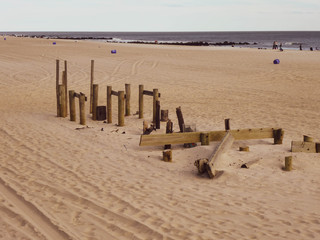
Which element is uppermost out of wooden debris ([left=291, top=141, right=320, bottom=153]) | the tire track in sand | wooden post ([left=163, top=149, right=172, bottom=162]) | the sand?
wooden debris ([left=291, top=141, right=320, bottom=153])

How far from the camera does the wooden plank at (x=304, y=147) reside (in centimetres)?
886

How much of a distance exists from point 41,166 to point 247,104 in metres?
9.41

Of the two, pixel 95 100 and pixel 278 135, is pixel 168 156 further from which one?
pixel 95 100

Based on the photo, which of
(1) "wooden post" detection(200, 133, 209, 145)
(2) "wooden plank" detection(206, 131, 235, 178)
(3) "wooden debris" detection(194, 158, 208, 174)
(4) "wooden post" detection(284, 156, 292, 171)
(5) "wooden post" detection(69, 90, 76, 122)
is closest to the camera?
(2) "wooden plank" detection(206, 131, 235, 178)

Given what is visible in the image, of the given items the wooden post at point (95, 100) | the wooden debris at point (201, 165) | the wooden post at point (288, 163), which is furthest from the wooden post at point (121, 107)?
the wooden post at point (288, 163)

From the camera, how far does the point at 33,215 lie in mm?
5844

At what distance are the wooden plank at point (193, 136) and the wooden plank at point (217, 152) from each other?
41 cm

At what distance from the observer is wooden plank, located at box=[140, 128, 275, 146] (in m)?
8.96

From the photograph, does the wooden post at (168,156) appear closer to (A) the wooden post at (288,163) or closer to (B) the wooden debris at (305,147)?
(A) the wooden post at (288,163)

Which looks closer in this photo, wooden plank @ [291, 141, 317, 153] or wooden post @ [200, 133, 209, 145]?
wooden plank @ [291, 141, 317, 153]

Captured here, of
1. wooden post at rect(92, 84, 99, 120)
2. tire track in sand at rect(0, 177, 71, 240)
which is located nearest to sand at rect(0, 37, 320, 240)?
tire track in sand at rect(0, 177, 71, 240)

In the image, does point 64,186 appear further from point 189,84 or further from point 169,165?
point 189,84

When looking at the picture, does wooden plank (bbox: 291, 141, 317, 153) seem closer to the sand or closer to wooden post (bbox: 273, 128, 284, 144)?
the sand

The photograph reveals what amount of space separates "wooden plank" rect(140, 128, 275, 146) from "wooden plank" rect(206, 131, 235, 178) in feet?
1.33
